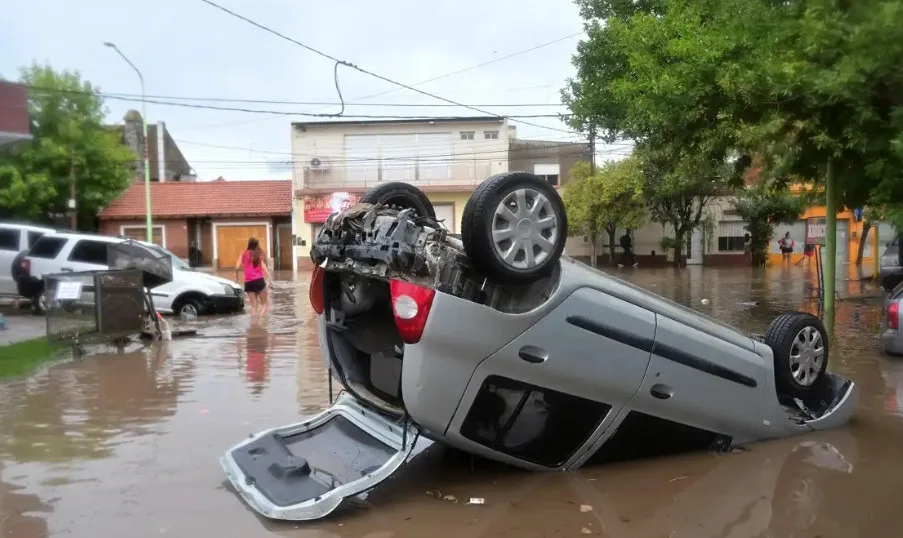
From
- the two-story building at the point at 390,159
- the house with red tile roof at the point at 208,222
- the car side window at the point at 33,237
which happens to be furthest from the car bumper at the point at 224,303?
the house with red tile roof at the point at 208,222

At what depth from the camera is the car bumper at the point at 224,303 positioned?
16.6m

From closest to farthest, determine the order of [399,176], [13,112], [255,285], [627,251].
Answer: [13,112]
[255,285]
[399,176]
[627,251]

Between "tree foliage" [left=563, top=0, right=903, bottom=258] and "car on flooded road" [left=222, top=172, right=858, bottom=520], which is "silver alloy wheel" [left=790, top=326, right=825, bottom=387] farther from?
"tree foliage" [left=563, top=0, right=903, bottom=258]

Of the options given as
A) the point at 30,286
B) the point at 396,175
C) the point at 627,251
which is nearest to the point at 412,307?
the point at 30,286

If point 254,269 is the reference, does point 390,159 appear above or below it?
above

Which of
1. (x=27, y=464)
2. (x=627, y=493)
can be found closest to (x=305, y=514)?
(x=627, y=493)

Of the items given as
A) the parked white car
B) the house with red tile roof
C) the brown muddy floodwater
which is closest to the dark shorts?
the parked white car

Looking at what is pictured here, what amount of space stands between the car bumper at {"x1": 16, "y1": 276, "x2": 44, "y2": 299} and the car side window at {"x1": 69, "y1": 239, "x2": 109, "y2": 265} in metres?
0.95

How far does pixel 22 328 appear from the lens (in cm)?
1422

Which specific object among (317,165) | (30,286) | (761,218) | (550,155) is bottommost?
(30,286)

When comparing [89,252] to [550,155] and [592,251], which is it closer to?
[592,251]

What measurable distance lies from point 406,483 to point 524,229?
1.95m

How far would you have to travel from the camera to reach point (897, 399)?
795cm

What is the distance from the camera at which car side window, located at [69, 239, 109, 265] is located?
16.5 m
